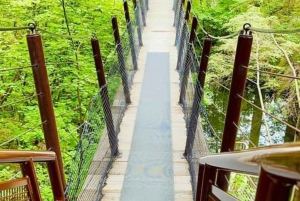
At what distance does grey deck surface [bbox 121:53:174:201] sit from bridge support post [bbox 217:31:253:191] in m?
0.98

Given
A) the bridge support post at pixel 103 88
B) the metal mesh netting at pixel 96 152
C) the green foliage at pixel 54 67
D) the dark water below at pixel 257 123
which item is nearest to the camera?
the metal mesh netting at pixel 96 152

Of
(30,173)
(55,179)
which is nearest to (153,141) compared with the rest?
(55,179)

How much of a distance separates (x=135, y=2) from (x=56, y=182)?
21.2ft

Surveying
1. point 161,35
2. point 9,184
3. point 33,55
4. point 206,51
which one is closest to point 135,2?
point 161,35

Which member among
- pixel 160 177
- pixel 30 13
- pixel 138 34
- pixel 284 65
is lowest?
pixel 284 65

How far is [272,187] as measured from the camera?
40 cm

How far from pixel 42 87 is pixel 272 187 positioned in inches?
56.5

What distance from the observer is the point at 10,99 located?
5.65m

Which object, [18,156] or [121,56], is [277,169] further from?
[121,56]

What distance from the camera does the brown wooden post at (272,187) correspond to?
38 centimetres

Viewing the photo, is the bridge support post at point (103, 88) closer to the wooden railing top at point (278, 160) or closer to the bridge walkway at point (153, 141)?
the bridge walkway at point (153, 141)

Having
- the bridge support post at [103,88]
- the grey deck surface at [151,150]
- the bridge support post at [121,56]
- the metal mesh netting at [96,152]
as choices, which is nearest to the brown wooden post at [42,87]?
the metal mesh netting at [96,152]

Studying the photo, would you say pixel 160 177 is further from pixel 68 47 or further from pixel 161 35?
pixel 161 35

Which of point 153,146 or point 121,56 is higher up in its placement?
point 121,56
